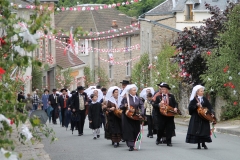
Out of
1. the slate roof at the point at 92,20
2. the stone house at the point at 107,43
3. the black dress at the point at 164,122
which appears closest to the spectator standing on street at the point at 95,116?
the black dress at the point at 164,122

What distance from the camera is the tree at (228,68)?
27.3 m

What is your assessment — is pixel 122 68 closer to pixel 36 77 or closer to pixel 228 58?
pixel 36 77

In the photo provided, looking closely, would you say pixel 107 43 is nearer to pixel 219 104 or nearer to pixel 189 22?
pixel 189 22

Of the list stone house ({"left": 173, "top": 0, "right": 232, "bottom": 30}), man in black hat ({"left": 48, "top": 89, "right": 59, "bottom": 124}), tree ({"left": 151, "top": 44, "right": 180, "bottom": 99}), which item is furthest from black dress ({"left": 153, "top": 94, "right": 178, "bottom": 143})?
stone house ({"left": 173, "top": 0, "right": 232, "bottom": 30})

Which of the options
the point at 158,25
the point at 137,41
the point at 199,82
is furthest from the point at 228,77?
the point at 137,41

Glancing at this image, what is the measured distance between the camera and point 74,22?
74.5 m

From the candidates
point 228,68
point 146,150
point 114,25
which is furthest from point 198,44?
point 114,25

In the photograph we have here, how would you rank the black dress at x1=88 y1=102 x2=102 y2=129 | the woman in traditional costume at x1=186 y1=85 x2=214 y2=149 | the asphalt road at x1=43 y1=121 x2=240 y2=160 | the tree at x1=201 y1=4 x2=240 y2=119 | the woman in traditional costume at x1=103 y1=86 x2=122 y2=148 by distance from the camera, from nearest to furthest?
the asphalt road at x1=43 y1=121 x2=240 y2=160 < the woman in traditional costume at x1=186 y1=85 x2=214 y2=149 < the woman in traditional costume at x1=103 y1=86 x2=122 y2=148 < the black dress at x1=88 y1=102 x2=102 y2=129 < the tree at x1=201 y1=4 x2=240 y2=119

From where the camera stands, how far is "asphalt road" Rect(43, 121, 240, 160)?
621 inches

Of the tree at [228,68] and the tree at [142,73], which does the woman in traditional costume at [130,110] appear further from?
the tree at [142,73]

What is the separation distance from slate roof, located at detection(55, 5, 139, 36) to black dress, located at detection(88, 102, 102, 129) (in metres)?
49.4

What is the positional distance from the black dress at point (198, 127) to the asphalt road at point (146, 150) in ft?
0.93

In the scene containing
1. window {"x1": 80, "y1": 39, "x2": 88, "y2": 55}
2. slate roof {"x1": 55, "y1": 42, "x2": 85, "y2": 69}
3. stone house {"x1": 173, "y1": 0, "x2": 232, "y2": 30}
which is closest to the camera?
slate roof {"x1": 55, "y1": 42, "x2": 85, "y2": 69}

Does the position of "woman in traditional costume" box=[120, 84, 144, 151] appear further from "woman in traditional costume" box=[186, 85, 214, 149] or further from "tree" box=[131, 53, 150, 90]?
"tree" box=[131, 53, 150, 90]
